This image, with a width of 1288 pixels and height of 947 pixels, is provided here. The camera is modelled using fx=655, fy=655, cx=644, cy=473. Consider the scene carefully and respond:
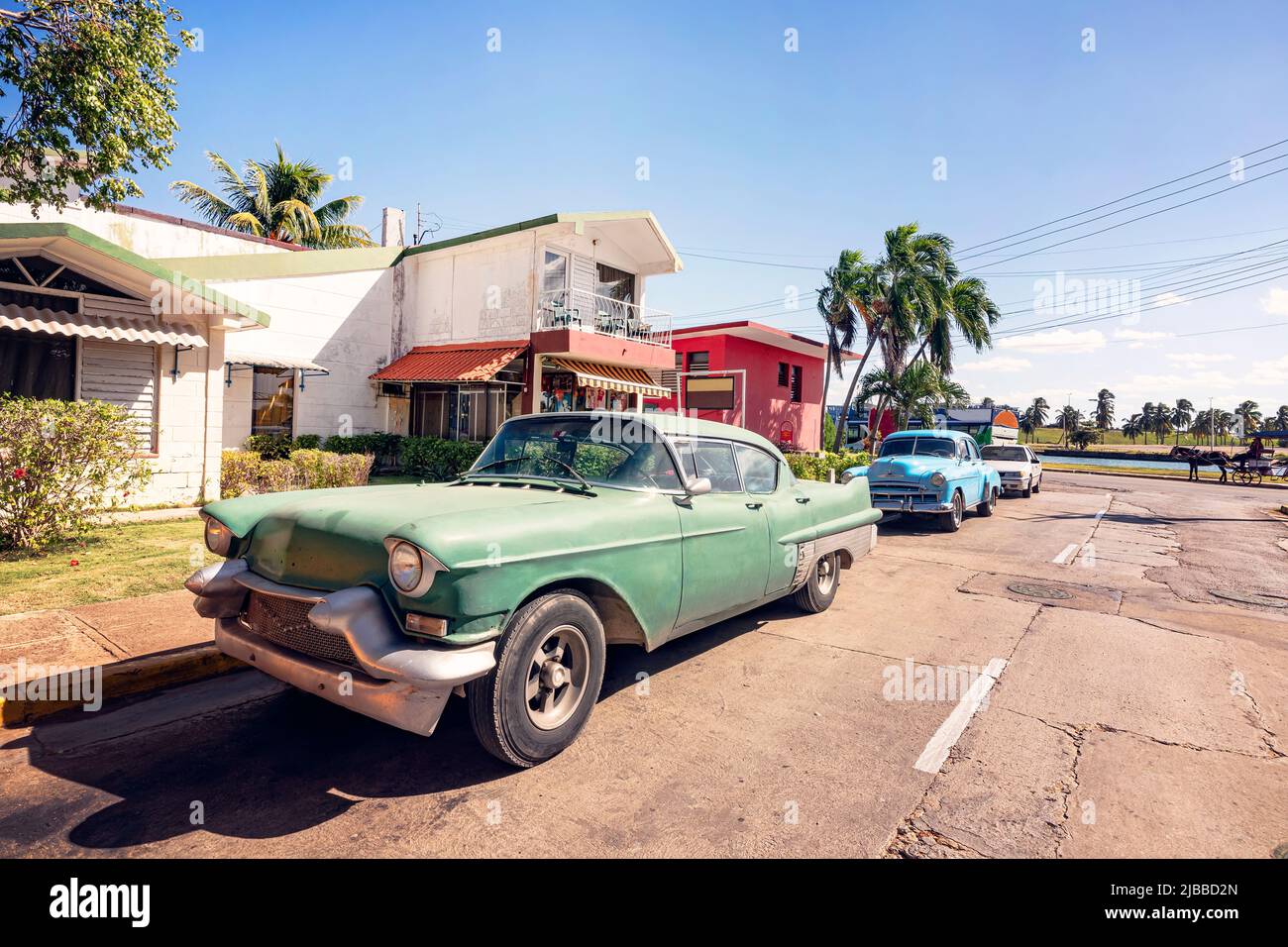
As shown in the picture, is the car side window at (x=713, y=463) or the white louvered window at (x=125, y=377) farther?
the white louvered window at (x=125, y=377)

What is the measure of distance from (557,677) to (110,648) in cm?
333

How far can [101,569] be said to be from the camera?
641 centimetres

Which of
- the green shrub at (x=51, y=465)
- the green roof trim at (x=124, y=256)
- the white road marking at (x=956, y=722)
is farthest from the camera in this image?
the green roof trim at (x=124, y=256)

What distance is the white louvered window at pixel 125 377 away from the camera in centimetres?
938

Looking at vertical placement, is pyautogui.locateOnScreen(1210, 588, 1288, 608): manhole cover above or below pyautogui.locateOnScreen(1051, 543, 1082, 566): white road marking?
below

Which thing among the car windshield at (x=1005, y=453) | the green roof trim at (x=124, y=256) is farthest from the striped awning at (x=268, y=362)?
the car windshield at (x=1005, y=453)

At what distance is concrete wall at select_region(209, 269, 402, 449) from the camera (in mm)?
15688

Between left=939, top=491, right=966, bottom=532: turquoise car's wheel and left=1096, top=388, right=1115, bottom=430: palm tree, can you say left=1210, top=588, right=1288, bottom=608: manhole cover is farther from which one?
left=1096, top=388, right=1115, bottom=430: palm tree

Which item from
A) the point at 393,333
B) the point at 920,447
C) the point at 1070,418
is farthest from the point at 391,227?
the point at 1070,418

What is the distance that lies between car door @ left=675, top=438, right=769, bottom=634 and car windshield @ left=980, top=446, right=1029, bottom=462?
57.0 feet

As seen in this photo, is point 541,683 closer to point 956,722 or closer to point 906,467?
point 956,722

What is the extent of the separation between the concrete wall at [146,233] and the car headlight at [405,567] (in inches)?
597

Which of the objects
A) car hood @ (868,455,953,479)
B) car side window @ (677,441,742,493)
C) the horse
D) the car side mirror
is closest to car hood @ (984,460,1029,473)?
car hood @ (868,455,953,479)

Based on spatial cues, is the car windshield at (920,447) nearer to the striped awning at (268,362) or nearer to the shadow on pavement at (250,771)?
the shadow on pavement at (250,771)
